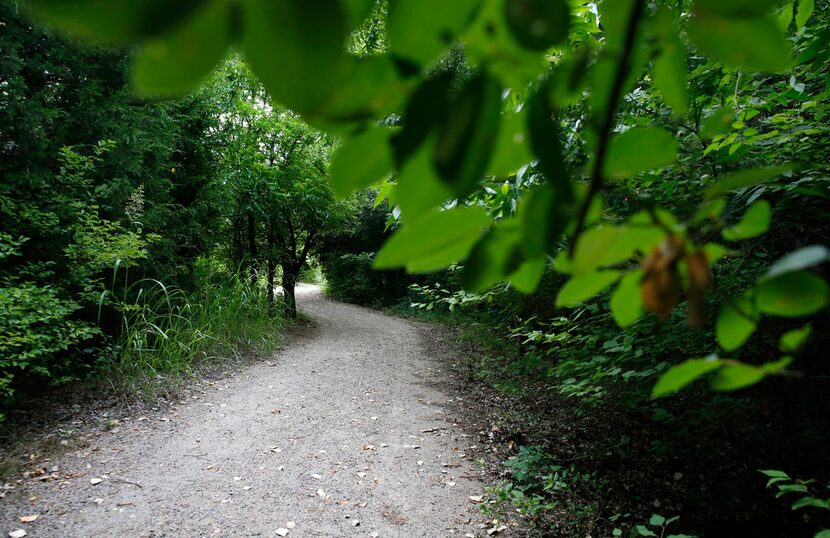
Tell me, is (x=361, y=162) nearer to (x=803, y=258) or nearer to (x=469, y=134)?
(x=469, y=134)

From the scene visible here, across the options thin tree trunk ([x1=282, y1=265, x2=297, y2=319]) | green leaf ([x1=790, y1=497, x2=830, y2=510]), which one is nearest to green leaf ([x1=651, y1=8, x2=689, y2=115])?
green leaf ([x1=790, y1=497, x2=830, y2=510])

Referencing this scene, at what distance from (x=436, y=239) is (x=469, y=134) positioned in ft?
0.34

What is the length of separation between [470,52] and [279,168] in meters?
10.1

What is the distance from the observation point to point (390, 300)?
1734cm

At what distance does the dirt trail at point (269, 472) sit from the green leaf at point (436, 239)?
3404 millimetres

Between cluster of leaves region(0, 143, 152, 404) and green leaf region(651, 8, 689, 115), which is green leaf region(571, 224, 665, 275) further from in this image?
cluster of leaves region(0, 143, 152, 404)

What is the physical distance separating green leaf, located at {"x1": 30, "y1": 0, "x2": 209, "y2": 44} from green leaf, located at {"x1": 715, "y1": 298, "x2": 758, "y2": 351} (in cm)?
50

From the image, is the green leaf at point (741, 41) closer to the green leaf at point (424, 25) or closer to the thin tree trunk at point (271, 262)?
the green leaf at point (424, 25)

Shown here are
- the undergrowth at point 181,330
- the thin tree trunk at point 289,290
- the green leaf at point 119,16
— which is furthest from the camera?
the thin tree trunk at point 289,290

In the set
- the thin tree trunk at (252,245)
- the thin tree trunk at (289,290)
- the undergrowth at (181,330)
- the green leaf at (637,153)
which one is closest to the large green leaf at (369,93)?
the green leaf at (637,153)

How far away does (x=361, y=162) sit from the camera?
367 mm

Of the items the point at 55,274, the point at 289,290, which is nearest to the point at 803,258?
the point at 55,274

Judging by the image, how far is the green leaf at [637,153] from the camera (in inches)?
15.3

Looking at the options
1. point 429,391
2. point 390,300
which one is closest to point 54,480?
point 429,391
